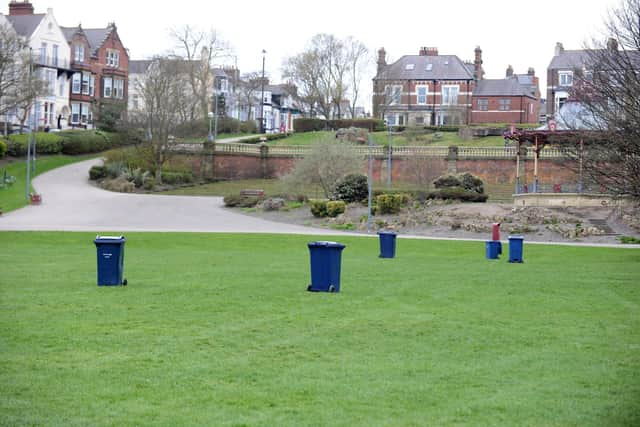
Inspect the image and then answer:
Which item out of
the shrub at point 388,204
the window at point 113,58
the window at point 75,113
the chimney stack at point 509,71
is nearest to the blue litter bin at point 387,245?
the shrub at point 388,204

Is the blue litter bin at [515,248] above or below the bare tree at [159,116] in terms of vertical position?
below

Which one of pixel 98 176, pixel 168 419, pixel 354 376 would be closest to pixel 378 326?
pixel 354 376

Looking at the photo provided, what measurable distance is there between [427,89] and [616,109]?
2954 inches

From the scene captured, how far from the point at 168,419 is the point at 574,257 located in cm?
2373

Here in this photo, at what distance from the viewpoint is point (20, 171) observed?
6225cm

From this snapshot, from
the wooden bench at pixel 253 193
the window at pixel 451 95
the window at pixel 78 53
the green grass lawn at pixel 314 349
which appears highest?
the window at pixel 78 53

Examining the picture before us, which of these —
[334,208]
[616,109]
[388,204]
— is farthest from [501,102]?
[616,109]

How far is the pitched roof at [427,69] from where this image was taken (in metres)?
100

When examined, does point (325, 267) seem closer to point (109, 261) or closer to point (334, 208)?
point (109, 261)

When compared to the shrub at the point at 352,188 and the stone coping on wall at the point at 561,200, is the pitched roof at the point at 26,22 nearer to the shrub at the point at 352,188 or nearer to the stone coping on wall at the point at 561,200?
the shrub at the point at 352,188

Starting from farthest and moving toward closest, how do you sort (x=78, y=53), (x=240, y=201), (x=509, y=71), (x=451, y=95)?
1. (x=509, y=71)
2. (x=451, y=95)
3. (x=78, y=53)
4. (x=240, y=201)

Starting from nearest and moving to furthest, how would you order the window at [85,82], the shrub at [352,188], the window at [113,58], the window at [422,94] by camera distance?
the shrub at [352,188]
the window at [85,82]
the window at [113,58]
the window at [422,94]

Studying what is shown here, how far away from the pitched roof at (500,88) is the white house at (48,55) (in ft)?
144

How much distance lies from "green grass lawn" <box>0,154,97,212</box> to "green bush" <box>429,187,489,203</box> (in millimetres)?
23175
